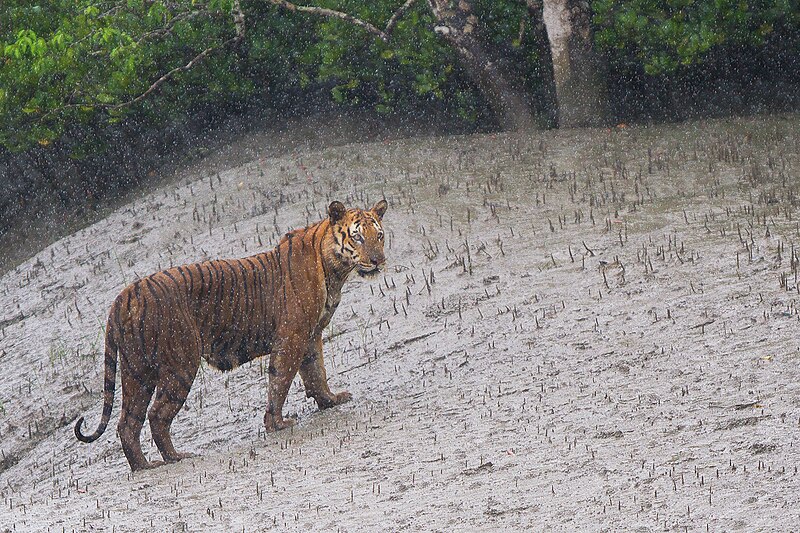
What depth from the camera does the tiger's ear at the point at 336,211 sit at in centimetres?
934

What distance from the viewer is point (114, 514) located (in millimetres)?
7621

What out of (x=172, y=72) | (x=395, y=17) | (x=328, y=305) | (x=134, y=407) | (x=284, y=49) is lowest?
(x=134, y=407)

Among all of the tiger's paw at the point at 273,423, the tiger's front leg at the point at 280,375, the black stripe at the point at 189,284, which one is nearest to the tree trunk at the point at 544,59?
the tiger's front leg at the point at 280,375

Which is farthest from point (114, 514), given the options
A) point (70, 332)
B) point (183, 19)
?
point (183, 19)

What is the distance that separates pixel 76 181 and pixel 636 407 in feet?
51.7

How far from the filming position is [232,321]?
371 inches

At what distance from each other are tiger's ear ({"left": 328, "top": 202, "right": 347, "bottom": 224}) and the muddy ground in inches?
57.3

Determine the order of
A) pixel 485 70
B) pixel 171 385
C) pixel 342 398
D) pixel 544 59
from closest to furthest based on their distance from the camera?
1. pixel 171 385
2. pixel 342 398
3. pixel 485 70
4. pixel 544 59

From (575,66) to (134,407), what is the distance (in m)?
10.2

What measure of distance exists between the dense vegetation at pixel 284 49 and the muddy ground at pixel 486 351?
1.36 m

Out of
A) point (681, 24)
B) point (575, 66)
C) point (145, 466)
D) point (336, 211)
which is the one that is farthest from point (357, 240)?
point (575, 66)

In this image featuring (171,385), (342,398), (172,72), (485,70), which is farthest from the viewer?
(172,72)

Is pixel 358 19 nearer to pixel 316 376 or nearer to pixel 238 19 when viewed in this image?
pixel 238 19

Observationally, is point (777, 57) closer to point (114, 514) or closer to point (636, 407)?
point (636, 407)
